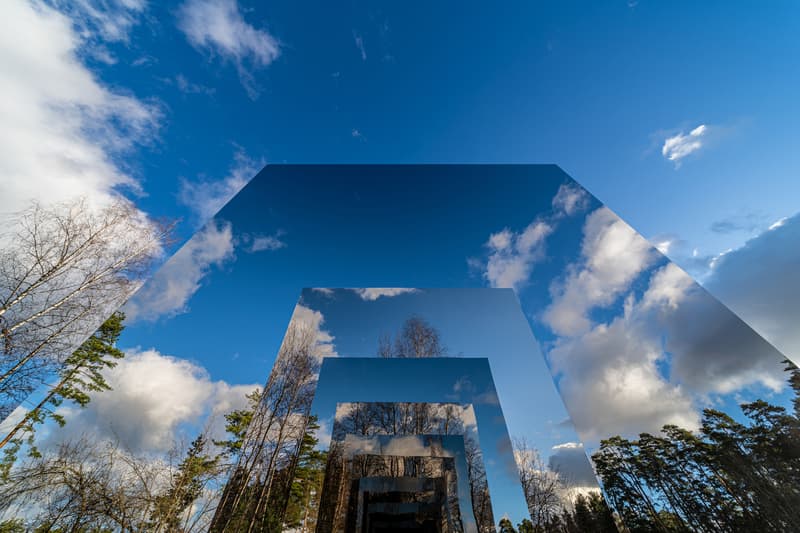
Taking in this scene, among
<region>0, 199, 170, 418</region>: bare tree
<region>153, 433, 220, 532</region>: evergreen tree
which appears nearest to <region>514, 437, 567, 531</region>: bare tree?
<region>153, 433, 220, 532</region>: evergreen tree

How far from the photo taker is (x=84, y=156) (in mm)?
6055

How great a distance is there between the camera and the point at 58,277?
5.63 meters

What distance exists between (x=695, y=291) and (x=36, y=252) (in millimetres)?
12016

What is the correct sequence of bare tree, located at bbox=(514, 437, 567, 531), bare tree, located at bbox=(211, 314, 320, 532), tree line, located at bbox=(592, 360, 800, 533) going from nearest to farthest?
tree line, located at bbox=(592, 360, 800, 533) → bare tree, located at bbox=(211, 314, 320, 532) → bare tree, located at bbox=(514, 437, 567, 531)

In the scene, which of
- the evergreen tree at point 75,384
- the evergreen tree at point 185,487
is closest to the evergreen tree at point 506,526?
the evergreen tree at point 185,487

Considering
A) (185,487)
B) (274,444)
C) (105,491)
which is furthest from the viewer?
(274,444)

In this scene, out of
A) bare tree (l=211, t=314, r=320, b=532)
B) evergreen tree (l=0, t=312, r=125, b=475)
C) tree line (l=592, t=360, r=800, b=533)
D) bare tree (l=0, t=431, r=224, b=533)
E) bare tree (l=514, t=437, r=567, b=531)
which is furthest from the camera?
bare tree (l=514, t=437, r=567, b=531)

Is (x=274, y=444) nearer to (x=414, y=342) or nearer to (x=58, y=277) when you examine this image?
(x=414, y=342)

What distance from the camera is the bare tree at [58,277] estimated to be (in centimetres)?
499

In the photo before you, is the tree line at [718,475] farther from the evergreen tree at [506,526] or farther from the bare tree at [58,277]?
the bare tree at [58,277]

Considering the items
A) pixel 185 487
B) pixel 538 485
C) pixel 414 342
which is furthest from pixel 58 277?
pixel 538 485

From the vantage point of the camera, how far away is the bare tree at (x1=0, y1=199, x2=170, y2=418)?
4.99m

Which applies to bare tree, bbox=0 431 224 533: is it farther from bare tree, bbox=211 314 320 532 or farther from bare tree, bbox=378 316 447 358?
bare tree, bbox=378 316 447 358

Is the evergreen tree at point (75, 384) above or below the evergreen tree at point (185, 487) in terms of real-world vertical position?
above
